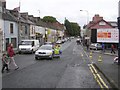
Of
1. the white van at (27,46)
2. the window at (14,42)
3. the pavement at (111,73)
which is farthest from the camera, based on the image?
the window at (14,42)

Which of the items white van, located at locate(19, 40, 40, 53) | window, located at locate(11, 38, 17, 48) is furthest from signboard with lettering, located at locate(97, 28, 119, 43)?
white van, located at locate(19, 40, 40, 53)

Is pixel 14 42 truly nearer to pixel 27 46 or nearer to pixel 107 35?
pixel 27 46

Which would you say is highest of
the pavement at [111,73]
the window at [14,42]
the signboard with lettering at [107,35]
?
the signboard with lettering at [107,35]

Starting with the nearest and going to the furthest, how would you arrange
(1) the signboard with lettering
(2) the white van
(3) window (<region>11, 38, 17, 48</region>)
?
1. (2) the white van
2. (3) window (<region>11, 38, 17, 48</region>)
3. (1) the signboard with lettering

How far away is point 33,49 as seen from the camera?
38906 millimetres

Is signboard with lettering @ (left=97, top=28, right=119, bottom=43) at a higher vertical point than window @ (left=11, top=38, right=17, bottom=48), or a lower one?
higher

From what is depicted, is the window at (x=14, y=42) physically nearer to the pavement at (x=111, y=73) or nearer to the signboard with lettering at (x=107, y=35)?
the signboard with lettering at (x=107, y=35)

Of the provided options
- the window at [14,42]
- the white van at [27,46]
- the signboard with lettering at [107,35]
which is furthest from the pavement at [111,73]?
the signboard with lettering at [107,35]

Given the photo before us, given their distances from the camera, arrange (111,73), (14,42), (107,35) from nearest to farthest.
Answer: (111,73), (14,42), (107,35)

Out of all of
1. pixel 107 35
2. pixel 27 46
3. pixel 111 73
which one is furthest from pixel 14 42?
pixel 111 73

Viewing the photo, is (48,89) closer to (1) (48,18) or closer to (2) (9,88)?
(2) (9,88)

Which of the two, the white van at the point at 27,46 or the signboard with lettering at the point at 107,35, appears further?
the signboard with lettering at the point at 107,35

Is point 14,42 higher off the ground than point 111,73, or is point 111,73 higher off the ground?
point 14,42

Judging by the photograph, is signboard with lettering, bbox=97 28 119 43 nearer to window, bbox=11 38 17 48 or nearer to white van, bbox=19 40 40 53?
window, bbox=11 38 17 48
